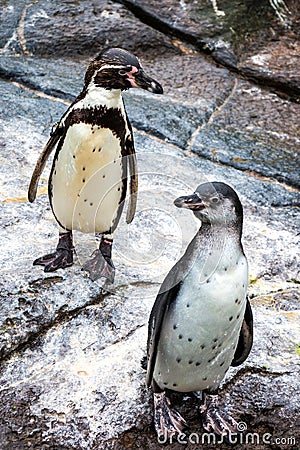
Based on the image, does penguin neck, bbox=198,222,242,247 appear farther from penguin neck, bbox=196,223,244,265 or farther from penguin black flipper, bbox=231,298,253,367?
penguin black flipper, bbox=231,298,253,367

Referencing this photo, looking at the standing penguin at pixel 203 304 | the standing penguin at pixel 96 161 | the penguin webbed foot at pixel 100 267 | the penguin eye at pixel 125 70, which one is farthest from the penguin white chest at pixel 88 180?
the standing penguin at pixel 203 304

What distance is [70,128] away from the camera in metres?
2.82

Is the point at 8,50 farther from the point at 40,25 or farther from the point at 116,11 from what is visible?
the point at 116,11

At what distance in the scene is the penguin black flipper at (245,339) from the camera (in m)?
2.36

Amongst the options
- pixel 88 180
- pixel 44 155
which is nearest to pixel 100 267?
pixel 88 180

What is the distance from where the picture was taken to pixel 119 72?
268cm

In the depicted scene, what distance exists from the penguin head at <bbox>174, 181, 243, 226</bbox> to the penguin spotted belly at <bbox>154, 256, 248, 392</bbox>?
0.49ft

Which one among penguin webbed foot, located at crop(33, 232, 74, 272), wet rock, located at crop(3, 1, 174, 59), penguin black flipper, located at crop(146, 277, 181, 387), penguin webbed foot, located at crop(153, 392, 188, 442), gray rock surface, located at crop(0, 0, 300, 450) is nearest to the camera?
penguin black flipper, located at crop(146, 277, 181, 387)

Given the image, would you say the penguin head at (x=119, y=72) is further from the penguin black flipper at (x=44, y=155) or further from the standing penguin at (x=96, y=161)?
the penguin black flipper at (x=44, y=155)

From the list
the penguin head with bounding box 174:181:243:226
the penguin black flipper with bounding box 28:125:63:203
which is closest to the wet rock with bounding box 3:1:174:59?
the penguin black flipper with bounding box 28:125:63:203

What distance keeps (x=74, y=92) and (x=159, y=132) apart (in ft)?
2.34

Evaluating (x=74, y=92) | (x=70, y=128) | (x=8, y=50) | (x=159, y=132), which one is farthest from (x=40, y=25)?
(x=70, y=128)

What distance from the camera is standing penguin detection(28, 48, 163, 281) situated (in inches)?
106

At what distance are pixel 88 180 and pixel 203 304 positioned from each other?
3.12ft
